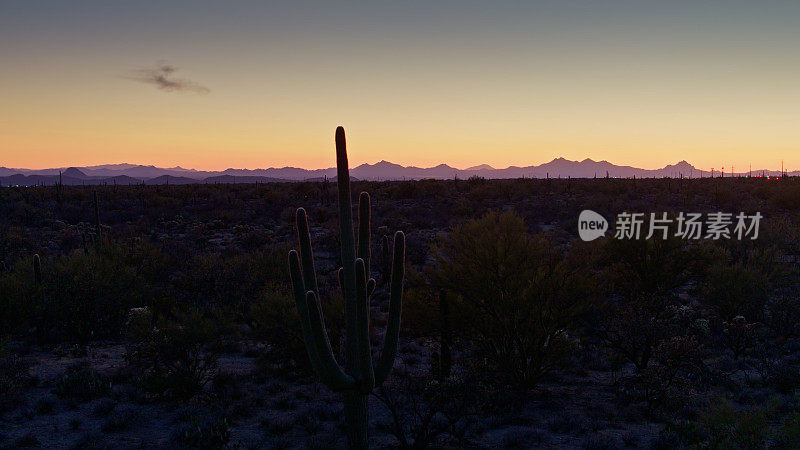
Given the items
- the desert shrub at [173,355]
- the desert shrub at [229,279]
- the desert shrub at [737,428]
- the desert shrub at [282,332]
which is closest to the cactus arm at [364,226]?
the desert shrub at [737,428]

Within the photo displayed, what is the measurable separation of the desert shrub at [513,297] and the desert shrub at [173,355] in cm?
462

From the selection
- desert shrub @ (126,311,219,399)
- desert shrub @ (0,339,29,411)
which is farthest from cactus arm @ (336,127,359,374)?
desert shrub @ (0,339,29,411)

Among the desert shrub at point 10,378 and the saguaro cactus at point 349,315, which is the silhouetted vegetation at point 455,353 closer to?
the desert shrub at point 10,378

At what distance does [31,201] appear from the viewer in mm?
40531

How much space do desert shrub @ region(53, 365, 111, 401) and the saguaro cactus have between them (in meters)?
6.22

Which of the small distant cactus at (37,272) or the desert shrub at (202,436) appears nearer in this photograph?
the desert shrub at (202,436)

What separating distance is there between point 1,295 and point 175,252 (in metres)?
8.41

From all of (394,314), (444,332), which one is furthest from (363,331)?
(444,332)

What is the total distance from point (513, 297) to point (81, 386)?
8035mm

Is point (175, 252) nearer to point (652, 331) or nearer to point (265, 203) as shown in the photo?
point (652, 331)

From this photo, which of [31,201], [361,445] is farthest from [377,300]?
[31,201]

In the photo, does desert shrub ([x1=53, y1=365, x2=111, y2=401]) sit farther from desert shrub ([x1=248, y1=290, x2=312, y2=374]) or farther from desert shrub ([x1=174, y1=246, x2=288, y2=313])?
desert shrub ([x1=174, y1=246, x2=288, y2=313])

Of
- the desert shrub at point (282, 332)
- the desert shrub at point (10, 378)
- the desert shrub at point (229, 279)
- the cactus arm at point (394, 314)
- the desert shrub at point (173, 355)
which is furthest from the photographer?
the desert shrub at point (229, 279)

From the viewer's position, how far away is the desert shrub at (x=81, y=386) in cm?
930
